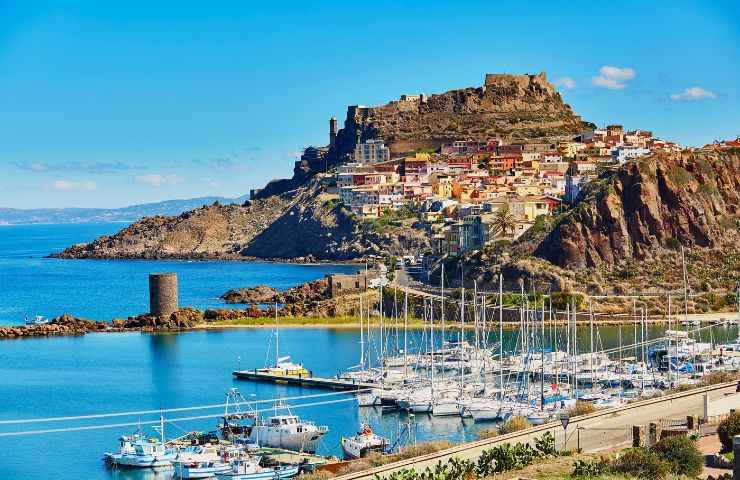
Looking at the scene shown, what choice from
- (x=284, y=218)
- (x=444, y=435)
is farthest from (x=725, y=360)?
(x=284, y=218)

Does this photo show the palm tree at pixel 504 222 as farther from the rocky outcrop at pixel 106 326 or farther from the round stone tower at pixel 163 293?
the round stone tower at pixel 163 293

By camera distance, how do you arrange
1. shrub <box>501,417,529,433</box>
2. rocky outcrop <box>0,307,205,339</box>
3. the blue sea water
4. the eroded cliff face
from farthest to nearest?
the blue sea water → the eroded cliff face → rocky outcrop <box>0,307,205,339</box> → shrub <box>501,417,529,433</box>

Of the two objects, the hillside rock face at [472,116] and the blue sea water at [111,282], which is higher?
the hillside rock face at [472,116]

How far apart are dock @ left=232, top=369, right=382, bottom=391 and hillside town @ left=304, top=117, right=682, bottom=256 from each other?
96.9 ft

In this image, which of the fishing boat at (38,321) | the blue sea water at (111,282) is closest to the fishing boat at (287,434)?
the fishing boat at (38,321)

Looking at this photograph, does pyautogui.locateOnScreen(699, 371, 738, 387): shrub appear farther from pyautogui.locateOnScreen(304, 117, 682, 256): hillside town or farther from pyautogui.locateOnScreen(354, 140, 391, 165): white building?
pyautogui.locateOnScreen(354, 140, 391, 165): white building

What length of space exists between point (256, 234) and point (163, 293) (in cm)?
6137

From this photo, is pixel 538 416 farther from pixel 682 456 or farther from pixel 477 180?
pixel 477 180

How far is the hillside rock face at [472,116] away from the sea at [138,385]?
1918 inches

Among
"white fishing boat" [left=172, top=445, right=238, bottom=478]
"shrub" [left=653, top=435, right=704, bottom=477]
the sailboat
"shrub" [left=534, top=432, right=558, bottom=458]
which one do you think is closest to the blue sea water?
the sailboat

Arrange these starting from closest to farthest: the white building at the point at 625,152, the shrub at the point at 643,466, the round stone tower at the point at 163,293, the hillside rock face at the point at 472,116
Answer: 1. the shrub at the point at 643,466
2. the round stone tower at the point at 163,293
3. the white building at the point at 625,152
4. the hillside rock face at the point at 472,116

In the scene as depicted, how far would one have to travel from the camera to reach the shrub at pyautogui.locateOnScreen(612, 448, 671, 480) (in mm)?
18406

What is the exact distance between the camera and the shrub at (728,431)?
20.9 m

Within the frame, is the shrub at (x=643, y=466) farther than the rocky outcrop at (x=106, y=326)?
No
